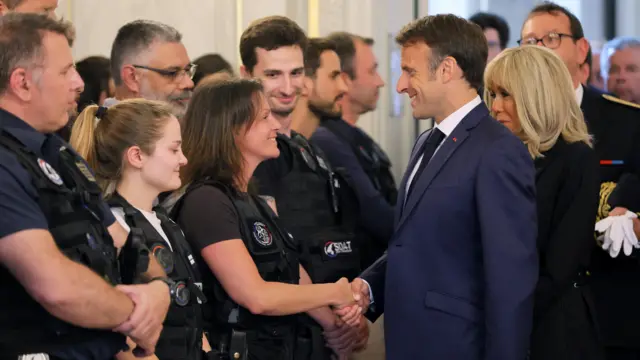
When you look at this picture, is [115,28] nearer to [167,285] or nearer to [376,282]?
[376,282]

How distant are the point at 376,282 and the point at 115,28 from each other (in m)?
2.63

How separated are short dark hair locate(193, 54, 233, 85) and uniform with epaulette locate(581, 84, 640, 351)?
1743 mm

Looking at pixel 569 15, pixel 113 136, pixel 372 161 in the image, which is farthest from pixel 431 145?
pixel 569 15

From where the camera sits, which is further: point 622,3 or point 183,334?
point 622,3

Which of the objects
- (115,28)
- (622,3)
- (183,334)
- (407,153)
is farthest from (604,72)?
(183,334)

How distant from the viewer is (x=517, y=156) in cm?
286

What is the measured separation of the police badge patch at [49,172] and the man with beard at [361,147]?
1939 mm

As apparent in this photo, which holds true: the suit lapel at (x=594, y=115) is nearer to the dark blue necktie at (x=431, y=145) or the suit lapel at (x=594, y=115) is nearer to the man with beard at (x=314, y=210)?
the man with beard at (x=314, y=210)

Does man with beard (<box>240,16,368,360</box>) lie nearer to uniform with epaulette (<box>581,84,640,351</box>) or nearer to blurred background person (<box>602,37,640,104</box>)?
uniform with epaulette (<box>581,84,640,351</box>)

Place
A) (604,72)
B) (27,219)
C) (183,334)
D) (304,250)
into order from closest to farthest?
1. (27,219)
2. (183,334)
3. (304,250)
4. (604,72)

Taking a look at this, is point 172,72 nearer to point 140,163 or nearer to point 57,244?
point 140,163

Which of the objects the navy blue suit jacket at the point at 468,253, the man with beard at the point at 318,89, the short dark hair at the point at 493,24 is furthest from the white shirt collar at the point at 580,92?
the short dark hair at the point at 493,24

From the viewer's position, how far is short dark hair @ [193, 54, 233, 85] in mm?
4938

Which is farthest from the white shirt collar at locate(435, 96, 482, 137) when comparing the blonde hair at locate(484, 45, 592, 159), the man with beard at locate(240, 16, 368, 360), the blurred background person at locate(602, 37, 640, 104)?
the blurred background person at locate(602, 37, 640, 104)
